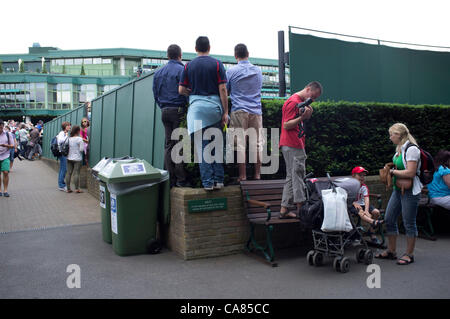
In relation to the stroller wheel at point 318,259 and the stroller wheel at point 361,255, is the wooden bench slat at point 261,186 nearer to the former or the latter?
the stroller wheel at point 318,259

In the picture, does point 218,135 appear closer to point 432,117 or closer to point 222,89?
point 222,89

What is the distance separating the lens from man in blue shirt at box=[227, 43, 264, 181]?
20.1ft

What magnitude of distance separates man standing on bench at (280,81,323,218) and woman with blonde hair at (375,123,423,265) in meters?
1.20

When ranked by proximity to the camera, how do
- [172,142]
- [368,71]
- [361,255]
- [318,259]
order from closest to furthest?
[318,259] < [361,255] < [172,142] < [368,71]

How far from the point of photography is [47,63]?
68375 millimetres

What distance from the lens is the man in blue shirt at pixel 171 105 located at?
19.5 feet

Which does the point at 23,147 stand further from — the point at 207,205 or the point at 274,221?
the point at 274,221

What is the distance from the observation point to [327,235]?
4.97 m

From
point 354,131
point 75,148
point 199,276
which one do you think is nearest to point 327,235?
point 199,276

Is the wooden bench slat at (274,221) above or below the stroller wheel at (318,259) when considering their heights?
above

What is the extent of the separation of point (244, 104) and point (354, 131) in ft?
8.64

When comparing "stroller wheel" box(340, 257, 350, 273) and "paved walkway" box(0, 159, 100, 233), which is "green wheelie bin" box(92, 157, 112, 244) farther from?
"stroller wheel" box(340, 257, 350, 273)

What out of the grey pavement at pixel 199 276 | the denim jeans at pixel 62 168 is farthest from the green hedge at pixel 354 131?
the denim jeans at pixel 62 168

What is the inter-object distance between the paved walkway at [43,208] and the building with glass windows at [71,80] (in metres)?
39.1
